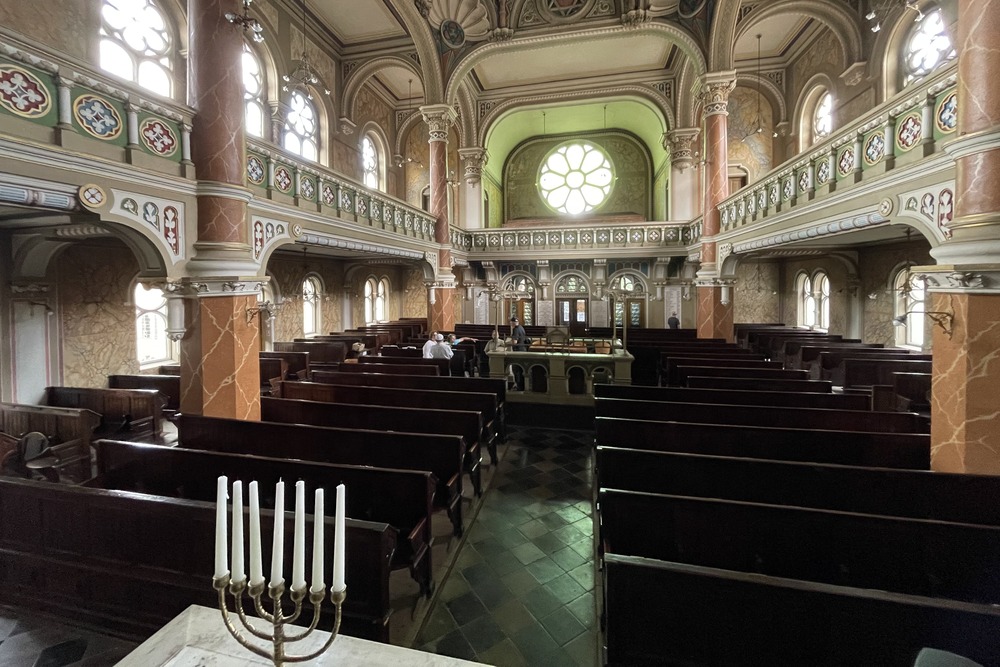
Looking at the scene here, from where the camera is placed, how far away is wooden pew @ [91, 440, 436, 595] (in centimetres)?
345

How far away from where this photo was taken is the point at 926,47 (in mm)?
9539

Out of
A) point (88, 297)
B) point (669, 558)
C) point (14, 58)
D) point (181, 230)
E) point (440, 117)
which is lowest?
point (669, 558)

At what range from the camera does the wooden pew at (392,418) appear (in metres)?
5.17

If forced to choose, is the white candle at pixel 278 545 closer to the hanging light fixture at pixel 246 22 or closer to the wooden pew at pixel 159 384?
the hanging light fixture at pixel 246 22

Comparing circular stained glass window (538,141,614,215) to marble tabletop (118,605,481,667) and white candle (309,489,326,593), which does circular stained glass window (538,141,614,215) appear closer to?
marble tabletop (118,605,481,667)

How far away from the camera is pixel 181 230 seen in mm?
5211

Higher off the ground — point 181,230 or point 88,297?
point 181,230

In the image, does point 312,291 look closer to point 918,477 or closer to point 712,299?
point 712,299

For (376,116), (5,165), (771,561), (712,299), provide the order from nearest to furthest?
(771,561), (5,165), (712,299), (376,116)

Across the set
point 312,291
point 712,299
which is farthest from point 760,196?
point 312,291

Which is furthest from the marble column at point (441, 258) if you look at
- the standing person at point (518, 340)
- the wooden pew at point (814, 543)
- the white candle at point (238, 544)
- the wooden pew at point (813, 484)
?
the white candle at point (238, 544)

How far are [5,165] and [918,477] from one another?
24.9 feet

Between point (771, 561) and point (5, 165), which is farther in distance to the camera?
point (5, 165)

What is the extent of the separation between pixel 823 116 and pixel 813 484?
14435 millimetres
